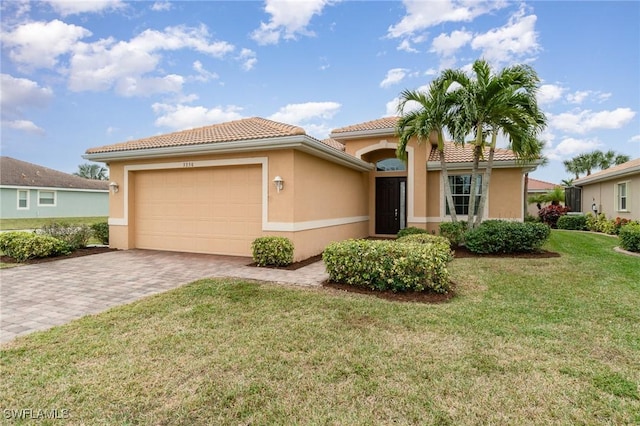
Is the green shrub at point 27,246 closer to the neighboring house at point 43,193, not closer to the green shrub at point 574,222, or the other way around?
the neighboring house at point 43,193

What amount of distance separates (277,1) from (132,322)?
1046 cm

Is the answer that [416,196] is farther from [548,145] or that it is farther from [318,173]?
[548,145]

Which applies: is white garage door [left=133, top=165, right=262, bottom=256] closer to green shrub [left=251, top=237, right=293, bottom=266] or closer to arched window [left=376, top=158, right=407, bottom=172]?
green shrub [left=251, top=237, right=293, bottom=266]

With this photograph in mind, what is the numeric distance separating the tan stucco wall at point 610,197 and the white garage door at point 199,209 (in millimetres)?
17653

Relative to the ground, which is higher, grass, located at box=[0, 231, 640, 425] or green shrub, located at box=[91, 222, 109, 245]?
green shrub, located at box=[91, 222, 109, 245]

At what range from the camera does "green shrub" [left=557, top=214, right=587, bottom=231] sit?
1997 centimetres

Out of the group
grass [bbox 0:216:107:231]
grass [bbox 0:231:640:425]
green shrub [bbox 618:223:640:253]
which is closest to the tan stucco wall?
green shrub [bbox 618:223:640:253]

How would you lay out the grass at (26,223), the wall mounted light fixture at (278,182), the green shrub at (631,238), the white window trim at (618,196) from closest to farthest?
the wall mounted light fixture at (278,182) < the green shrub at (631,238) < the white window trim at (618,196) < the grass at (26,223)

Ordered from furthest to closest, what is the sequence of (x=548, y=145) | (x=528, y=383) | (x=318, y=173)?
(x=548, y=145)
(x=318, y=173)
(x=528, y=383)

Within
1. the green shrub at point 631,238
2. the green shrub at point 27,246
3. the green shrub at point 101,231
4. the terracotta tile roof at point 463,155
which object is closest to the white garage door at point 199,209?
the green shrub at point 101,231

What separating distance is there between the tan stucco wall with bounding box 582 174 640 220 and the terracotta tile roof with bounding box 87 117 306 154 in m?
16.8

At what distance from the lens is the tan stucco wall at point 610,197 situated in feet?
51.1

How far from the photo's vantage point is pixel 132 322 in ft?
15.6

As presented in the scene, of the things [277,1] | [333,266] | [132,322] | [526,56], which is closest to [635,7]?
[526,56]
